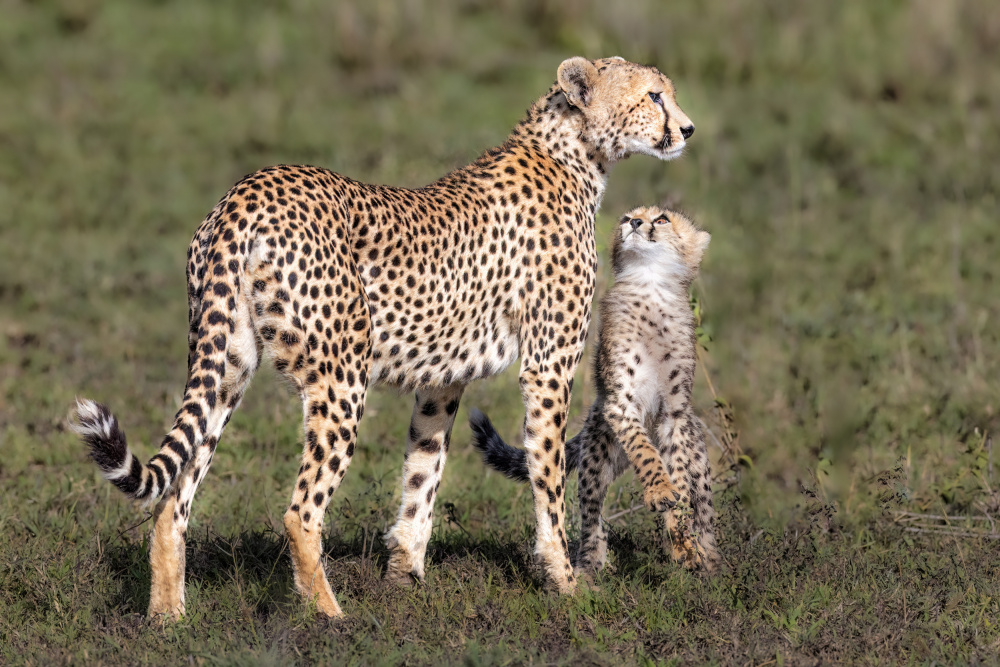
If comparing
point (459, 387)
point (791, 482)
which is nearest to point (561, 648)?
point (459, 387)

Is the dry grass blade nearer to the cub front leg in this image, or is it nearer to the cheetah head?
the cub front leg

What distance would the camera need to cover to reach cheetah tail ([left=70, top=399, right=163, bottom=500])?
360 cm

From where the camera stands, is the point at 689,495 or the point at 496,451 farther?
the point at 496,451

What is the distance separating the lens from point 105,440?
361cm

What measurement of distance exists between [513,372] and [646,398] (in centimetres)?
239

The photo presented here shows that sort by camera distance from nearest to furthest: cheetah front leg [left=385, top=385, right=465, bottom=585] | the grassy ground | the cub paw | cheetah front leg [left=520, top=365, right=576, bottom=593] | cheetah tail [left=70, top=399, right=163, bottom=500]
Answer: cheetah tail [left=70, top=399, right=163, bottom=500], the grassy ground, the cub paw, cheetah front leg [left=520, top=365, right=576, bottom=593], cheetah front leg [left=385, top=385, right=465, bottom=585]

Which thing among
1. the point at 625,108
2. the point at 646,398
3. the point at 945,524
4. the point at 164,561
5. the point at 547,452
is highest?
the point at 625,108

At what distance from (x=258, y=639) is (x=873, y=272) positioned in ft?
18.0

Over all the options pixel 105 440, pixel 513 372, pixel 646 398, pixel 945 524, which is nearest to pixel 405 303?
pixel 646 398

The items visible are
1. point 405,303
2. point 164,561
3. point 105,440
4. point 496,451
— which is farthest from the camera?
point 496,451

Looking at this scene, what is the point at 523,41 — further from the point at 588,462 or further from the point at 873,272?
the point at 588,462

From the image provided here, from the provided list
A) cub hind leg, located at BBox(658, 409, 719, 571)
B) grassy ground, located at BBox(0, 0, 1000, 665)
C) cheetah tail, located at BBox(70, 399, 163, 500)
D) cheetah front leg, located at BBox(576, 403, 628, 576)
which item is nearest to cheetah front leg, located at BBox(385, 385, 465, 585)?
grassy ground, located at BBox(0, 0, 1000, 665)

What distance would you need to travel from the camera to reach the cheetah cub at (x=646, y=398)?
4.80 metres

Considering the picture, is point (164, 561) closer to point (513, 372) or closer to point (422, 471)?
point (422, 471)
